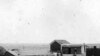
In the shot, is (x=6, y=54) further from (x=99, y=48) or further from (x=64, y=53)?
(x=99, y=48)

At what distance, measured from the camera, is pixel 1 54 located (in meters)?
75.6

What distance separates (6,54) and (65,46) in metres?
19.6

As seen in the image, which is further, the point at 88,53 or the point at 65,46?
the point at 65,46

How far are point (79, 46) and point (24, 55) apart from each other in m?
17.5

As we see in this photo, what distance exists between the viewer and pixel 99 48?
74000 mm

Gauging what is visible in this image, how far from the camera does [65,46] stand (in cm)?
8244

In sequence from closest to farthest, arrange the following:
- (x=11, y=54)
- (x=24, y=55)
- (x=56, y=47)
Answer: (x=11, y=54)
(x=24, y=55)
(x=56, y=47)

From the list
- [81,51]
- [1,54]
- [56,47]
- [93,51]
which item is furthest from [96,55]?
[1,54]

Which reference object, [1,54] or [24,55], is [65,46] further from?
[1,54]

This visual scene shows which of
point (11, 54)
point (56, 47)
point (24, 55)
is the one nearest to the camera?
point (11, 54)

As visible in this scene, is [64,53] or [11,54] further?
[64,53]

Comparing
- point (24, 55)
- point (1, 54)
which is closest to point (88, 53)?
point (24, 55)

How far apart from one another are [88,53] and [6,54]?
23370 millimetres

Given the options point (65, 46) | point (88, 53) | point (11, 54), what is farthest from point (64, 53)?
point (11, 54)
